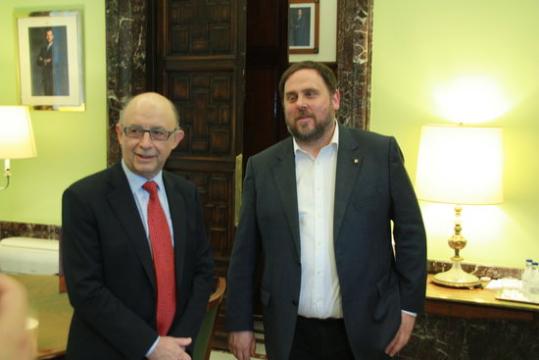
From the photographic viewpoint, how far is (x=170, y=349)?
1.66 meters

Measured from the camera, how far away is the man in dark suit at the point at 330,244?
190cm

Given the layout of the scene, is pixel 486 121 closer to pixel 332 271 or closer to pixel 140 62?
pixel 332 271

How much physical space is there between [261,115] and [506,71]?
1795 mm

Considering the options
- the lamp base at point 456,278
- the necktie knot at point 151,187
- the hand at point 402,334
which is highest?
the necktie knot at point 151,187

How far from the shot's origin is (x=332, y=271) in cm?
192

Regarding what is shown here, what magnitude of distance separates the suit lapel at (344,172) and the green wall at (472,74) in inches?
46.0

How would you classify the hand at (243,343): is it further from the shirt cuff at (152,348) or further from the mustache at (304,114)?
the mustache at (304,114)

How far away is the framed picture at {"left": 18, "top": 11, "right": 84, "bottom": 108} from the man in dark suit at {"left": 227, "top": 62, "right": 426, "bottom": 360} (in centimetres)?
228

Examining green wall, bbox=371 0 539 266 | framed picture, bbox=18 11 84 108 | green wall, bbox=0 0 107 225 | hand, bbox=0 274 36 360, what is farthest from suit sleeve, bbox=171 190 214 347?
framed picture, bbox=18 11 84 108

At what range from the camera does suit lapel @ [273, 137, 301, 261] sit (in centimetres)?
192

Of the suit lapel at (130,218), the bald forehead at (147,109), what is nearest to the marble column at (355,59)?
the bald forehead at (147,109)

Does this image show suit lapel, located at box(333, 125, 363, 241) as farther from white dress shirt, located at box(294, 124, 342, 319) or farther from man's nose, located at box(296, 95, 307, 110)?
man's nose, located at box(296, 95, 307, 110)

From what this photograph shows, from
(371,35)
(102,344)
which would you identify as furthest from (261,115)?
(102,344)

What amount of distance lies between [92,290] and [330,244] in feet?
2.60
